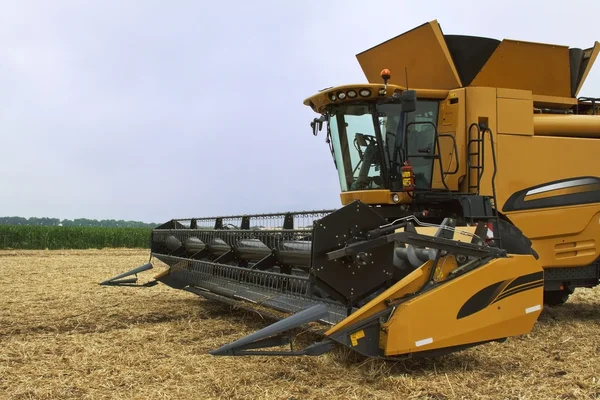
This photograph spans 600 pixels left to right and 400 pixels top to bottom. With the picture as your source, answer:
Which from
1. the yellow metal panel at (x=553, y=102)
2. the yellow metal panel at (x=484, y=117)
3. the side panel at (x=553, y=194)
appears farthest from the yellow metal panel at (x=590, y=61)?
the yellow metal panel at (x=484, y=117)

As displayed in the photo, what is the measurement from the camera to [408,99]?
16.1ft

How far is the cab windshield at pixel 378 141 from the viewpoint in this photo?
5492 millimetres

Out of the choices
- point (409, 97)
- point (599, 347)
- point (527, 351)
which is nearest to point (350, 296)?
point (527, 351)

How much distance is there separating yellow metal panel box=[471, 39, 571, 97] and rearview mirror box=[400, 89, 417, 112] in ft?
4.55

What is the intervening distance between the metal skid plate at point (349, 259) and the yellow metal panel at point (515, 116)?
113 inches

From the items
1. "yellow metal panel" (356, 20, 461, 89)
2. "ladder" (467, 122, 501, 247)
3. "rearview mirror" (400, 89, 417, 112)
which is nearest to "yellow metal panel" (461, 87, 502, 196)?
"ladder" (467, 122, 501, 247)

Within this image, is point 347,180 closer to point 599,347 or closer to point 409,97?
point 409,97

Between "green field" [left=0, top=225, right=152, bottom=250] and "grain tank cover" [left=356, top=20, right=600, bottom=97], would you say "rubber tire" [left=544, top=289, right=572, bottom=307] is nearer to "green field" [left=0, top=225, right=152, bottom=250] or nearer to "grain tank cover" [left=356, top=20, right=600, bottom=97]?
"grain tank cover" [left=356, top=20, right=600, bottom=97]

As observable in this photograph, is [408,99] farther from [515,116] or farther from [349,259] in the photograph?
[349,259]

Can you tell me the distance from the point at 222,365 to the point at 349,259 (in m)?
1.20

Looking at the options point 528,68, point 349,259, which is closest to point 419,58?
point 528,68

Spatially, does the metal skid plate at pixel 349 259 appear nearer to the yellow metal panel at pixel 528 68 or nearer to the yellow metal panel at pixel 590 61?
the yellow metal panel at pixel 528 68

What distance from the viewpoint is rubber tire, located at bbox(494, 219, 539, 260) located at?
5.21 meters

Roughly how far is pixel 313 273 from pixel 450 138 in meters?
2.98
